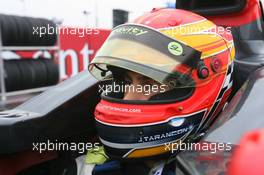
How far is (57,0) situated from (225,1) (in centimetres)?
392

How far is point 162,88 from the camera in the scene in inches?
47.8

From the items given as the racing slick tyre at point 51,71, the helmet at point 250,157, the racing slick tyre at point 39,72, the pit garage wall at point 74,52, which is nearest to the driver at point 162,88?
the helmet at point 250,157

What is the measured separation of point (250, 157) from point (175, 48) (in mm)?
703

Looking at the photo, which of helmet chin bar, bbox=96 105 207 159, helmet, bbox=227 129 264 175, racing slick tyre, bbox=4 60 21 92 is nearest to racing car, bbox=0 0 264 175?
helmet chin bar, bbox=96 105 207 159

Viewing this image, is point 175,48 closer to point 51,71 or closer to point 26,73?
point 26,73

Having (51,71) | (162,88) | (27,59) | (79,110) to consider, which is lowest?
(51,71)

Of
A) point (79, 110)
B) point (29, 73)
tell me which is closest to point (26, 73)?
point (29, 73)

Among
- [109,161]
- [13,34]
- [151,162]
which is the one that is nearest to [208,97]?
[151,162]

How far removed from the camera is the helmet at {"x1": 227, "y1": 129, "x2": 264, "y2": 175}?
0.49 m

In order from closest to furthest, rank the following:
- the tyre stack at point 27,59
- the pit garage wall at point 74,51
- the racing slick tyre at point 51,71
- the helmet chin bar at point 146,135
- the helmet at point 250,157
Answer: the helmet at point 250,157 < the helmet chin bar at point 146,135 < the tyre stack at point 27,59 < the racing slick tyre at point 51,71 < the pit garage wall at point 74,51

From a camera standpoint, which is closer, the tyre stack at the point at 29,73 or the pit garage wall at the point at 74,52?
the tyre stack at the point at 29,73

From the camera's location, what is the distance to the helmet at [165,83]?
115 cm

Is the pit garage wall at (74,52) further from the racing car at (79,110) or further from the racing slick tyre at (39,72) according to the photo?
the racing car at (79,110)

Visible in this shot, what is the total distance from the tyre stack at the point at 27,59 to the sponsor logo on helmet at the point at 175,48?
3.53 meters
